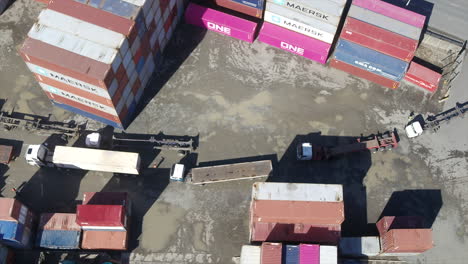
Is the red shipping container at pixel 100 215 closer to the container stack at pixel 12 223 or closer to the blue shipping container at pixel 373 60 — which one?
the container stack at pixel 12 223

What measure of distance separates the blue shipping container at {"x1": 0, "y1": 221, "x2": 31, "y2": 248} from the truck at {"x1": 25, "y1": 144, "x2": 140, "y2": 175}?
7.94m

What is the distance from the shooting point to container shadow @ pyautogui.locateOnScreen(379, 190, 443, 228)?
47.8 meters

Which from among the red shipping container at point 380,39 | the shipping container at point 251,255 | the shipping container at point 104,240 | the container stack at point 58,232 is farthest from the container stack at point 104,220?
the red shipping container at point 380,39

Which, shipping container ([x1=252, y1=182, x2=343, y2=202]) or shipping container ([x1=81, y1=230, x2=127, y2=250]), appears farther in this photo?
shipping container ([x1=81, y1=230, x2=127, y2=250])

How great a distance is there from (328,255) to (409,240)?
909 cm

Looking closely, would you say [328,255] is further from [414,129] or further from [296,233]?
[414,129]

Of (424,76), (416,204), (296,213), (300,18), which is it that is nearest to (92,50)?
(300,18)

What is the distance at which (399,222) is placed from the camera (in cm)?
4466

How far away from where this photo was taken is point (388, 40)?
49812 mm

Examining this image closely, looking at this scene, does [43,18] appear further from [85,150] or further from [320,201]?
[320,201]

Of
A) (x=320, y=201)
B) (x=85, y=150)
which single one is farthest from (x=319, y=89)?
(x=85, y=150)

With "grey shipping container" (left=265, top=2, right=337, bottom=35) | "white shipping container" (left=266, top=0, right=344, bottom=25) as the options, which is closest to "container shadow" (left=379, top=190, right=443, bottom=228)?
"grey shipping container" (left=265, top=2, right=337, bottom=35)

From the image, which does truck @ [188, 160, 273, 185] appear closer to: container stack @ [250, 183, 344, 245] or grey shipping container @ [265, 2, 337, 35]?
container stack @ [250, 183, 344, 245]

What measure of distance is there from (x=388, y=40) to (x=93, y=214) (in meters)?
39.0
